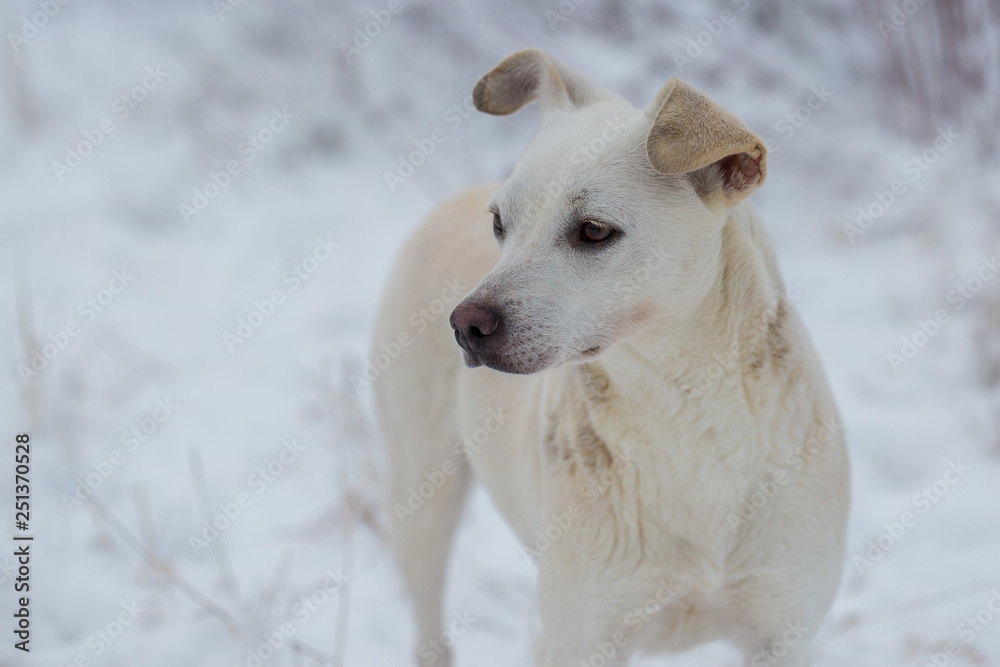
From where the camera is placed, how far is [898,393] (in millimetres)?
4082

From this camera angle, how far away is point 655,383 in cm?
189

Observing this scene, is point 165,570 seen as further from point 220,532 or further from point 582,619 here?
point 582,619

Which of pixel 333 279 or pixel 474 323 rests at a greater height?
pixel 474 323

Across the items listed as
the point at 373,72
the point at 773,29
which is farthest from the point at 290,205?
the point at 773,29

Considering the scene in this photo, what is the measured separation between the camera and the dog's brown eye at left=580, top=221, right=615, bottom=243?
174 centimetres

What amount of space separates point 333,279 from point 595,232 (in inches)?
161

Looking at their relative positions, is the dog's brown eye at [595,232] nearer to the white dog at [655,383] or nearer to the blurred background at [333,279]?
the white dog at [655,383]

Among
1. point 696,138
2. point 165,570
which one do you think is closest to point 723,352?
point 696,138

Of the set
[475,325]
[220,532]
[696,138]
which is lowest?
[220,532]

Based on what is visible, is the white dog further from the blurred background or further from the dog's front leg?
the blurred background

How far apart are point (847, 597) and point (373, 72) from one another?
5.67 m

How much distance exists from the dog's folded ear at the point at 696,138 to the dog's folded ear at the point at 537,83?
0.54 meters

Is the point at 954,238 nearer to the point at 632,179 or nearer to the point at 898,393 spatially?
the point at 898,393

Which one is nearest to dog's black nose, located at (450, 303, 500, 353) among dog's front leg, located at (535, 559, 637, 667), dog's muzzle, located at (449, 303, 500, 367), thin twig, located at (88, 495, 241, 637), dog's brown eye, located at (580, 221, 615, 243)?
dog's muzzle, located at (449, 303, 500, 367)
